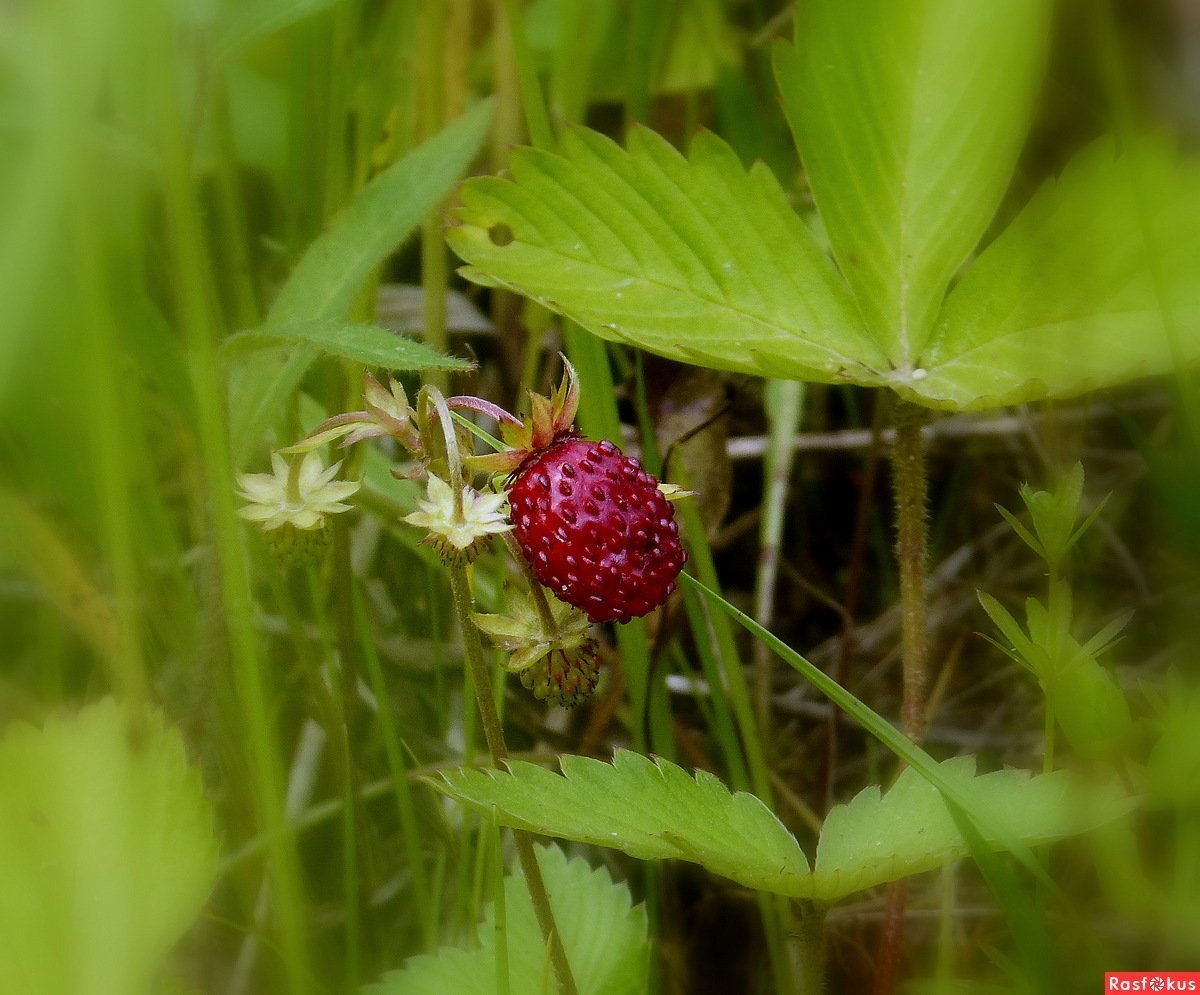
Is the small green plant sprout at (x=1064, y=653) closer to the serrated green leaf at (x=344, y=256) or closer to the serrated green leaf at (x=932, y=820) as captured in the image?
the serrated green leaf at (x=932, y=820)

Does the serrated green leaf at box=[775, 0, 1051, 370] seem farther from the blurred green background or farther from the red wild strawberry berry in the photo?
the red wild strawberry berry

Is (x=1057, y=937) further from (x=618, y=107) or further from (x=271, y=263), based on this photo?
(x=618, y=107)

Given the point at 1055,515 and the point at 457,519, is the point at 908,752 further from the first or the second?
the point at 457,519

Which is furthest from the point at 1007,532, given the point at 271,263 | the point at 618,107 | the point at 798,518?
the point at 271,263

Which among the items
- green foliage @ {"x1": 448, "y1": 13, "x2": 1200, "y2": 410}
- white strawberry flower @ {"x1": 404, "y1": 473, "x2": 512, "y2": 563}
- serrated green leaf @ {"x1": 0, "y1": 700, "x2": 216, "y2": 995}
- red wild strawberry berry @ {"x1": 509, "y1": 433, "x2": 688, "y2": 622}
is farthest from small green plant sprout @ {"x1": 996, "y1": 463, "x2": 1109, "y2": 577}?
serrated green leaf @ {"x1": 0, "y1": 700, "x2": 216, "y2": 995}

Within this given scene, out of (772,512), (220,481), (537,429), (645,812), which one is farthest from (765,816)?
(772,512)
